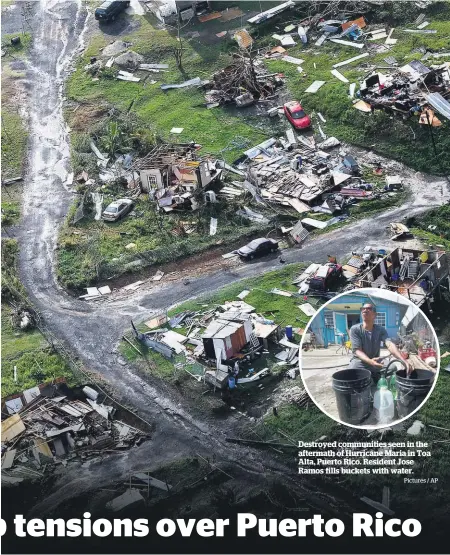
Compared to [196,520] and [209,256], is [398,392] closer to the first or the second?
[196,520]

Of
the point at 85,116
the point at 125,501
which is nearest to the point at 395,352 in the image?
the point at 125,501

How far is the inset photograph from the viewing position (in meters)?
30.7

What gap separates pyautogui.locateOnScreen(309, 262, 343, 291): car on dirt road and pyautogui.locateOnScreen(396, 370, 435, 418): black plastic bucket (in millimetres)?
12216

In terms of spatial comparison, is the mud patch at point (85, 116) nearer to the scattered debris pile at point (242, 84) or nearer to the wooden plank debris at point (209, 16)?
the scattered debris pile at point (242, 84)

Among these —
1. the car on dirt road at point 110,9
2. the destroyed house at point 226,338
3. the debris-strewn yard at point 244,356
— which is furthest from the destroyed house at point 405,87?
the car on dirt road at point 110,9

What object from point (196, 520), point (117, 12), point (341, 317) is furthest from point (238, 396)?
point (117, 12)

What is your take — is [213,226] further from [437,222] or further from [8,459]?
[8,459]

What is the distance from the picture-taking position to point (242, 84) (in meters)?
57.6

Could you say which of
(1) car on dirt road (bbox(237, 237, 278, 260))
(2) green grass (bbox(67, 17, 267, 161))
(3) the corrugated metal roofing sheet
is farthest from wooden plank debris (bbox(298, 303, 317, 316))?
(3) the corrugated metal roofing sheet

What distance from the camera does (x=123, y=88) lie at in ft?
199

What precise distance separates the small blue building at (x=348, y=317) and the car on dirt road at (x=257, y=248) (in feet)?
47.3

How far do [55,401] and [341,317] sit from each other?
12664 mm

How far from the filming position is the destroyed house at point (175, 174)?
49969 mm

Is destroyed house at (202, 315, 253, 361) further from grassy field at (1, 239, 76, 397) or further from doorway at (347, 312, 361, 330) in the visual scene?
doorway at (347, 312, 361, 330)
